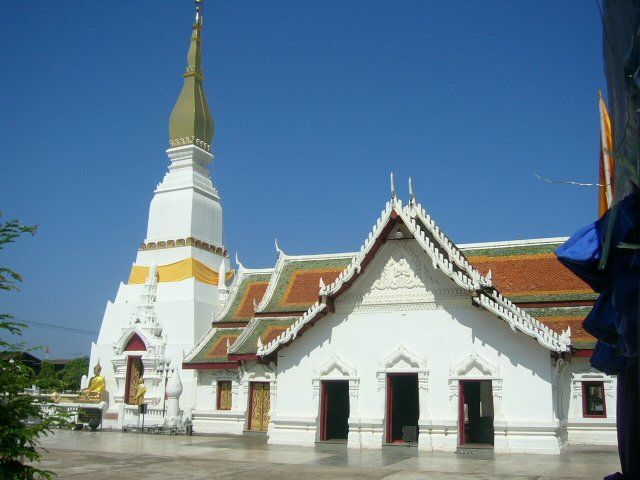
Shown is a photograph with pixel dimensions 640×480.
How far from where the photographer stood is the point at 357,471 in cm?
1223

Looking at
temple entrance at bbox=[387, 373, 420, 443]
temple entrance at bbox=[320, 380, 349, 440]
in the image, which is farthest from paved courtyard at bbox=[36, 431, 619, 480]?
temple entrance at bbox=[387, 373, 420, 443]

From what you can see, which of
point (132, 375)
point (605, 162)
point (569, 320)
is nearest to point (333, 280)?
point (569, 320)

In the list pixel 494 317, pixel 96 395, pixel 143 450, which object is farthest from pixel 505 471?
pixel 96 395

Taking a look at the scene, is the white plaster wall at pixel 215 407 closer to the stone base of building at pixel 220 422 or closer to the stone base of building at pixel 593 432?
the stone base of building at pixel 220 422

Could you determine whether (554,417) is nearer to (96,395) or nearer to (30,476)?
(30,476)

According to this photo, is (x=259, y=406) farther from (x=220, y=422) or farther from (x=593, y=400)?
(x=593, y=400)

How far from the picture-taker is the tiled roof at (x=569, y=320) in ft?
55.6

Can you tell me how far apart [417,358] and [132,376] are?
493 inches

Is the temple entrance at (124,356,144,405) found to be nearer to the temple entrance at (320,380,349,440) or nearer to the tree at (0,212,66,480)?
the temple entrance at (320,380,349,440)

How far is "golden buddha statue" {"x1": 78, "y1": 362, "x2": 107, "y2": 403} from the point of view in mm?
24438

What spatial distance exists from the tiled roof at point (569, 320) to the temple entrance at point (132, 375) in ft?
46.1

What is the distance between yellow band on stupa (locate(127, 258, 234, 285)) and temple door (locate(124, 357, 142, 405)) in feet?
12.2

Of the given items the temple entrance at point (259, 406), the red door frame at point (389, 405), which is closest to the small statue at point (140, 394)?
→ the temple entrance at point (259, 406)

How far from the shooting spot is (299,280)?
22469mm
